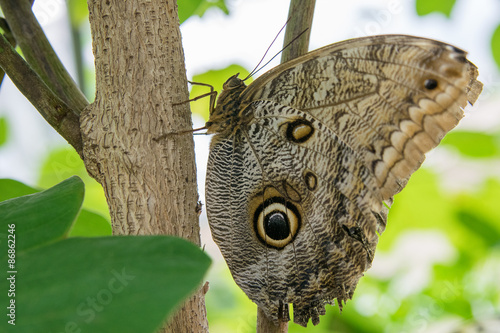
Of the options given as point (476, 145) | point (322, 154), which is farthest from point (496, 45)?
point (322, 154)

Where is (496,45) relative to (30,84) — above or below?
above

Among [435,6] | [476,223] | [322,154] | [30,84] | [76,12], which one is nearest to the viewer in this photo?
[30,84]

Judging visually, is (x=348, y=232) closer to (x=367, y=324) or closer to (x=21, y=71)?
(x=21, y=71)

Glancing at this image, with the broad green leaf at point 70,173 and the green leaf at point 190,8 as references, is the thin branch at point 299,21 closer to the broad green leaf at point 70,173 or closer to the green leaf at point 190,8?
the green leaf at point 190,8

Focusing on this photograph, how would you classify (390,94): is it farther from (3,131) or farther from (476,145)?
(3,131)

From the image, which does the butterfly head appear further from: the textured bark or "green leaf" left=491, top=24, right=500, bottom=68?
"green leaf" left=491, top=24, right=500, bottom=68

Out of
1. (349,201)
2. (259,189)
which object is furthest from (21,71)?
(349,201)

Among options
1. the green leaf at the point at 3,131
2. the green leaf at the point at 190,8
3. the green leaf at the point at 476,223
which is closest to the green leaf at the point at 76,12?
the green leaf at the point at 3,131
